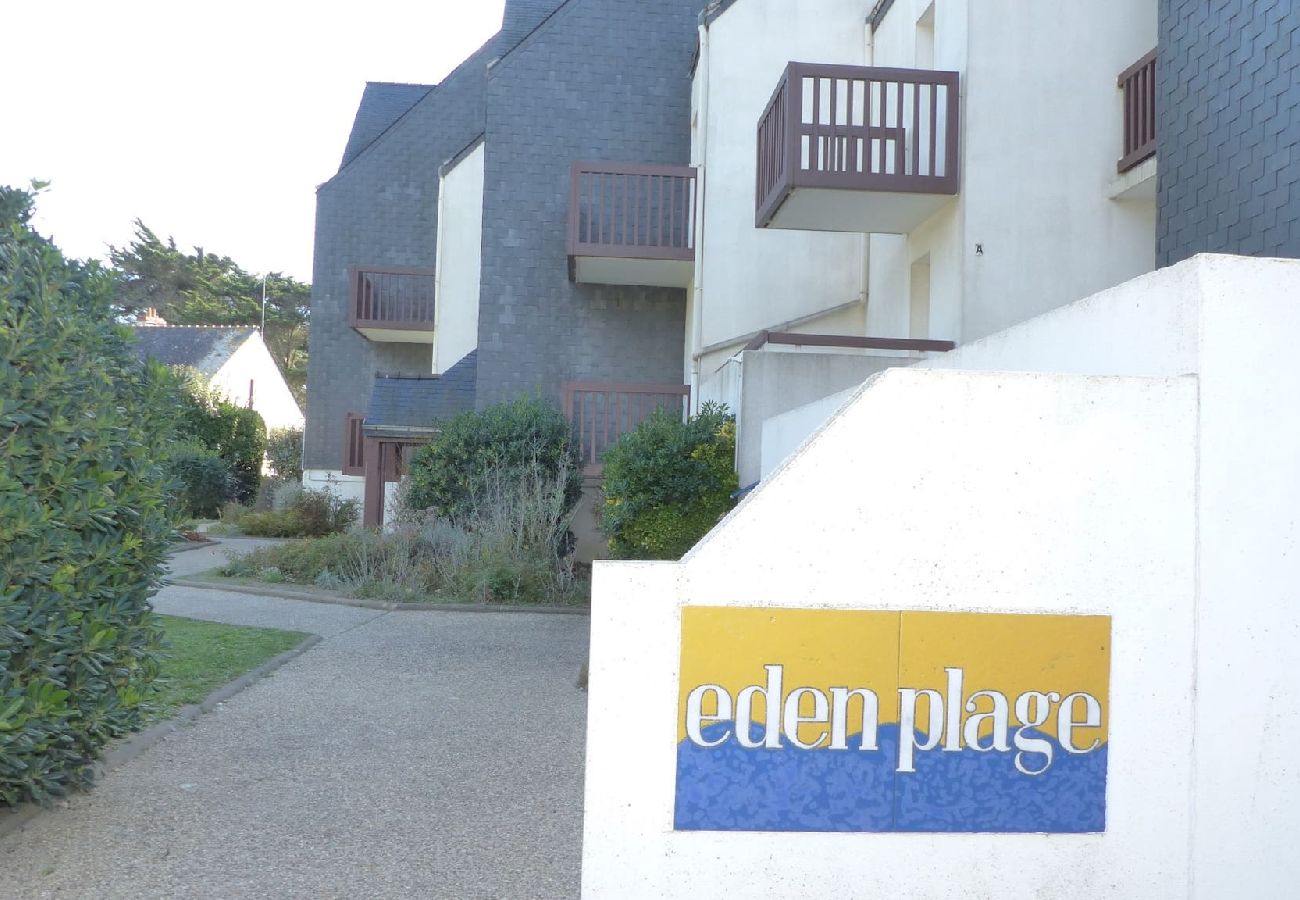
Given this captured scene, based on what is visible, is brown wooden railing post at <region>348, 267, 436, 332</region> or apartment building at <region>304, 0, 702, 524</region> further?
brown wooden railing post at <region>348, 267, 436, 332</region>

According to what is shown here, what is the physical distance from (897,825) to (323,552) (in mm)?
11937

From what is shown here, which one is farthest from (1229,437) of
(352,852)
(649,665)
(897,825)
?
(352,852)

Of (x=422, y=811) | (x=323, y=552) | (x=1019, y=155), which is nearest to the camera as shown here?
(x=422, y=811)

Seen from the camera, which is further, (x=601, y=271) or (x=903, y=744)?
(x=601, y=271)

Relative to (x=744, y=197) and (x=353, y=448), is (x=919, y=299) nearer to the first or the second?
(x=744, y=197)

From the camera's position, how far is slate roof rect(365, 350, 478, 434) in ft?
60.8

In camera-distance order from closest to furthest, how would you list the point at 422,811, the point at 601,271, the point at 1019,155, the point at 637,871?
the point at 637,871
the point at 422,811
the point at 1019,155
the point at 601,271

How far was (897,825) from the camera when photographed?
3.91 m

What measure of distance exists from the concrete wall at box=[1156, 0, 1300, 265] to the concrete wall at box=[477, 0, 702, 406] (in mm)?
10024

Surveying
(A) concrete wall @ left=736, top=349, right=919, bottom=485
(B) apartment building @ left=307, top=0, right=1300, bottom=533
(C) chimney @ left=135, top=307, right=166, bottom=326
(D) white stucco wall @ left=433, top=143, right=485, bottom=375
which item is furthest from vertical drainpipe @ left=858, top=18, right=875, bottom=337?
(C) chimney @ left=135, top=307, right=166, bottom=326

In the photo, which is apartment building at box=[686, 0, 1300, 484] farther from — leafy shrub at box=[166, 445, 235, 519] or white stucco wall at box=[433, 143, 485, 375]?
leafy shrub at box=[166, 445, 235, 519]

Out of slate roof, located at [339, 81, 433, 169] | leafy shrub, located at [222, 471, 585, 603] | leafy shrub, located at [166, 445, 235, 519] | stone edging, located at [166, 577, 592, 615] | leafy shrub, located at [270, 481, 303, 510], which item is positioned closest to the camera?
stone edging, located at [166, 577, 592, 615]

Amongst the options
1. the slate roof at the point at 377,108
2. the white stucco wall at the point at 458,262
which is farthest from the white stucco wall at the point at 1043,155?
the slate roof at the point at 377,108

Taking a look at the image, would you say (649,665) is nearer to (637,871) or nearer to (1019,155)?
(637,871)
